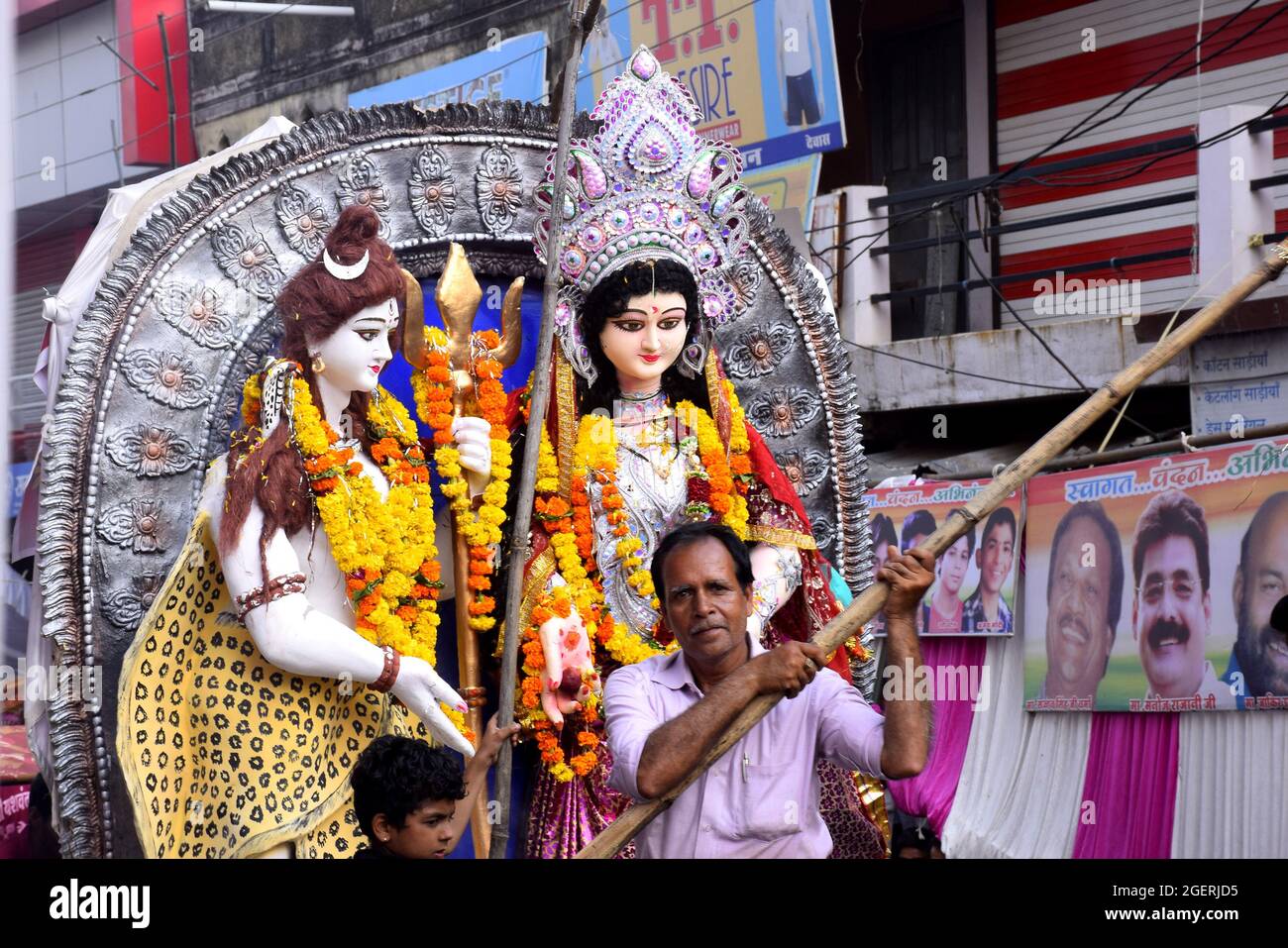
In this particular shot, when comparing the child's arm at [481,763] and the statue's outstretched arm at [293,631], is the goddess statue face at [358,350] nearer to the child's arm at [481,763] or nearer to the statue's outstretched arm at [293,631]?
the statue's outstretched arm at [293,631]

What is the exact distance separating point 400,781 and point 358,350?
1.35 metres

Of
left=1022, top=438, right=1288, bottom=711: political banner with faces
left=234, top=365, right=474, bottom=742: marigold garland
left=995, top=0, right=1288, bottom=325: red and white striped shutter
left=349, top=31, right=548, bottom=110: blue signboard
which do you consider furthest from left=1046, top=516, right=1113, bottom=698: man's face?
left=349, top=31, right=548, bottom=110: blue signboard

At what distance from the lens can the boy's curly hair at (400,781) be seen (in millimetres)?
3248

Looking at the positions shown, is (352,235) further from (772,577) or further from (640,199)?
(772,577)

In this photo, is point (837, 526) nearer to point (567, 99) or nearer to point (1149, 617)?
point (567, 99)

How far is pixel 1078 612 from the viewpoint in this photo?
744 centimetres

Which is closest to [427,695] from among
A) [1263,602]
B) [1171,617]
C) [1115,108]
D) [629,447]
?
[629,447]

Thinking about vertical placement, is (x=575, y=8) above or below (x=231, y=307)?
above

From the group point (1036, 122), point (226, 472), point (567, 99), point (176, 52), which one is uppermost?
point (176, 52)

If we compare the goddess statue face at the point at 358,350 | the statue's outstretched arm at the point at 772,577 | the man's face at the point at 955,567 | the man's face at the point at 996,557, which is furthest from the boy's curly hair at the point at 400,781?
the man's face at the point at 955,567

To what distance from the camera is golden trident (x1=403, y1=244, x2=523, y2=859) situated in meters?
4.42

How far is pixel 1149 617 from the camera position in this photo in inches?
274

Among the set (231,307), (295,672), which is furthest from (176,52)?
(295,672)
